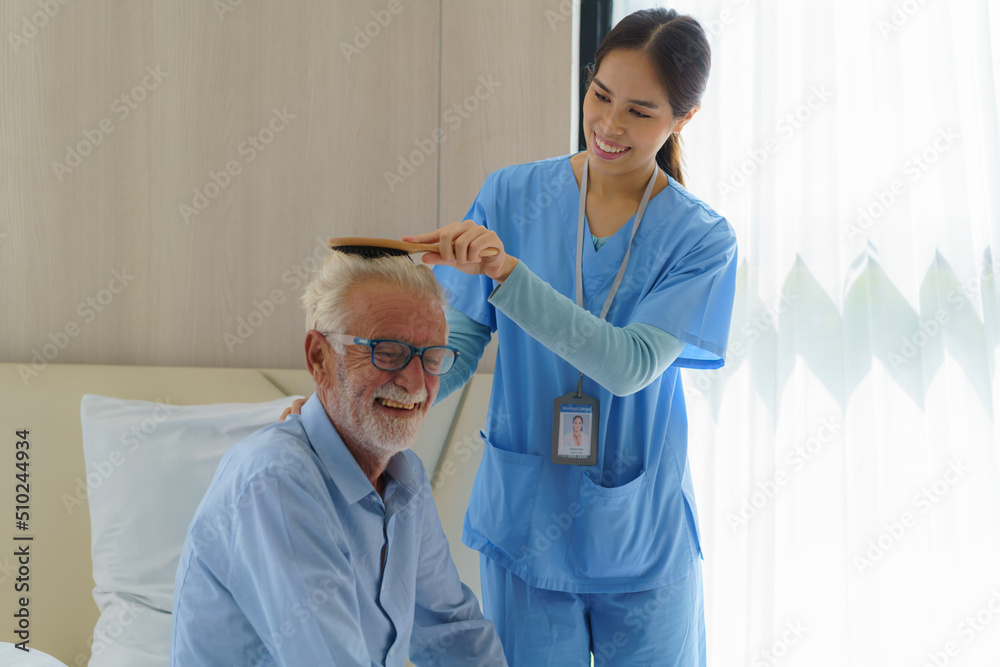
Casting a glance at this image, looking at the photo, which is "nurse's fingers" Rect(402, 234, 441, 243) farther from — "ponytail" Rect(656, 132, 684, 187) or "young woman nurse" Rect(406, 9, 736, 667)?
"ponytail" Rect(656, 132, 684, 187)

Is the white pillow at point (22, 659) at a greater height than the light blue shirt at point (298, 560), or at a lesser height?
lesser

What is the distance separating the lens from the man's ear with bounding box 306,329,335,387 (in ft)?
3.52

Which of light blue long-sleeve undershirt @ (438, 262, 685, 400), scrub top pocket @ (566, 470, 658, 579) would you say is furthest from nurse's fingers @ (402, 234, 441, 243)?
scrub top pocket @ (566, 470, 658, 579)

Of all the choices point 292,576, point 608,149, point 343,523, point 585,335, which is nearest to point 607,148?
point 608,149

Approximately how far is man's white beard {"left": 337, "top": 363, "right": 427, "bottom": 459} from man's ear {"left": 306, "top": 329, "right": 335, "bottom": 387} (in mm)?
23

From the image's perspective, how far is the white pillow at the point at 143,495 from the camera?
1528mm

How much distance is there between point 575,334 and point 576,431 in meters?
0.23

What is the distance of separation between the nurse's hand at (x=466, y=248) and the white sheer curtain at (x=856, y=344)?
1.16m

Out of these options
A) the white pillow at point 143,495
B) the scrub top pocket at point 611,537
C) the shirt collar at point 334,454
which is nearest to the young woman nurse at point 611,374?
the scrub top pocket at point 611,537

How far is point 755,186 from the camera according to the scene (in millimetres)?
2088

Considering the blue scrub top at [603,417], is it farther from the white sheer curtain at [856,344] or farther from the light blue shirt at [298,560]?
the white sheer curtain at [856,344]

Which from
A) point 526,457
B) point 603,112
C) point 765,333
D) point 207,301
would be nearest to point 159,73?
point 207,301

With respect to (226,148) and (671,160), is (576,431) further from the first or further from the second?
(226,148)

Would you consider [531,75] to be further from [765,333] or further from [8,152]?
[8,152]
